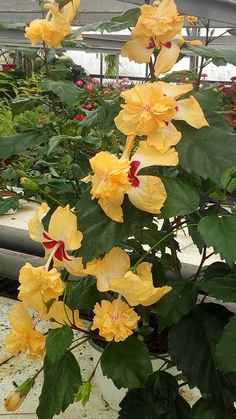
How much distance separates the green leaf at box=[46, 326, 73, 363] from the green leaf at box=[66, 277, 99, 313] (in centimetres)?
6

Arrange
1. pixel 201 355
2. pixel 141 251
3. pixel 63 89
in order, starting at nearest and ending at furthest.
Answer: pixel 201 355 → pixel 141 251 → pixel 63 89

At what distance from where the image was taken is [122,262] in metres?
0.62

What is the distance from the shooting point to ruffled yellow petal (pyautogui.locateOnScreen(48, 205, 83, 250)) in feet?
1.93

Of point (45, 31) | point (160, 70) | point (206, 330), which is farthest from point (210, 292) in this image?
point (45, 31)

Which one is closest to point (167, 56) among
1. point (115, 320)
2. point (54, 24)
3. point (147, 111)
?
point (147, 111)

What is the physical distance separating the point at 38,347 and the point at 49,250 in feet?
0.51

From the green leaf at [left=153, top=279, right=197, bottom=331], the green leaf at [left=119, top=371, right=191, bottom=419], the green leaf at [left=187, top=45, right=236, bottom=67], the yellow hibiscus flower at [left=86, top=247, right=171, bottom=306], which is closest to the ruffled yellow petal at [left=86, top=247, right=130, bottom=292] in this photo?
the yellow hibiscus flower at [left=86, top=247, right=171, bottom=306]

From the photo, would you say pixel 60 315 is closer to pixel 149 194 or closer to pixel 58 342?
pixel 58 342

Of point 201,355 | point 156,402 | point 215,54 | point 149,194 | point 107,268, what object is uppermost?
point 215,54

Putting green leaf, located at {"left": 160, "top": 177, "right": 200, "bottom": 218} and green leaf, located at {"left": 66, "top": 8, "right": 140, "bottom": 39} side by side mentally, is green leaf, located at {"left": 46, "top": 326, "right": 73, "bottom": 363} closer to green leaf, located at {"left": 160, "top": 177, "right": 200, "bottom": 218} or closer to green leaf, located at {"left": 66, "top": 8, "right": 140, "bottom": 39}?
green leaf, located at {"left": 160, "top": 177, "right": 200, "bottom": 218}

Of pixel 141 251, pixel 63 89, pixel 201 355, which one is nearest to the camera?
pixel 201 355

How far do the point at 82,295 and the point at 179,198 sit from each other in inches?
9.1

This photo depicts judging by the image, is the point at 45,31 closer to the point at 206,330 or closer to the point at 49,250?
the point at 49,250

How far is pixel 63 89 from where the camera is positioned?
2.98 feet
